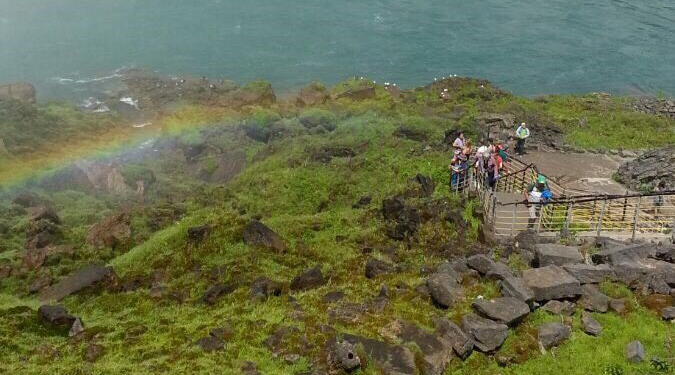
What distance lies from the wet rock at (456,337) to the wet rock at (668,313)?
5.69m

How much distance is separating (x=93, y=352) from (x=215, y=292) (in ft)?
15.0

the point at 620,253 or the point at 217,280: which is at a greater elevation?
the point at 620,253

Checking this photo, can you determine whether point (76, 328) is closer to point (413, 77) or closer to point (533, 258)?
point (533, 258)

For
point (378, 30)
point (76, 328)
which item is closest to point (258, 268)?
point (76, 328)

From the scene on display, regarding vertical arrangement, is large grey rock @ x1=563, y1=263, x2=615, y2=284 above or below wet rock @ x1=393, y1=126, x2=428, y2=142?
above

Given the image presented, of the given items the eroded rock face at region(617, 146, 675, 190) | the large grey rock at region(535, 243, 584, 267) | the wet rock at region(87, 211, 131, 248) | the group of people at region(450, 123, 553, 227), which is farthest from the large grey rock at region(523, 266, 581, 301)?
the wet rock at region(87, 211, 131, 248)

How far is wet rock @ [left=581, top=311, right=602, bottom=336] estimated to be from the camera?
658 inches

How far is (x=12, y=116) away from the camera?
44094 millimetres

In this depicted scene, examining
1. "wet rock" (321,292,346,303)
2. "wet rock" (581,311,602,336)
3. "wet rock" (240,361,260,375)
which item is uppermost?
"wet rock" (240,361,260,375)

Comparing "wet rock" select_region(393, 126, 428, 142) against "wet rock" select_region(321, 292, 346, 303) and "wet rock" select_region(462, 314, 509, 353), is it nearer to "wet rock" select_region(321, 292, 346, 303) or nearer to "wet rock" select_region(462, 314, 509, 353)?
Answer: "wet rock" select_region(321, 292, 346, 303)

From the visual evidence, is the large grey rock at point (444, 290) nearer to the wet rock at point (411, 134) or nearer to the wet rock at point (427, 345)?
the wet rock at point (427, 345)

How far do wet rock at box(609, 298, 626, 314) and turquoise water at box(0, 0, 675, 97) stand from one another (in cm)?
4757

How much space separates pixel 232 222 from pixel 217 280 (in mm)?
3800

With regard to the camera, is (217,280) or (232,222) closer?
(217,280)
